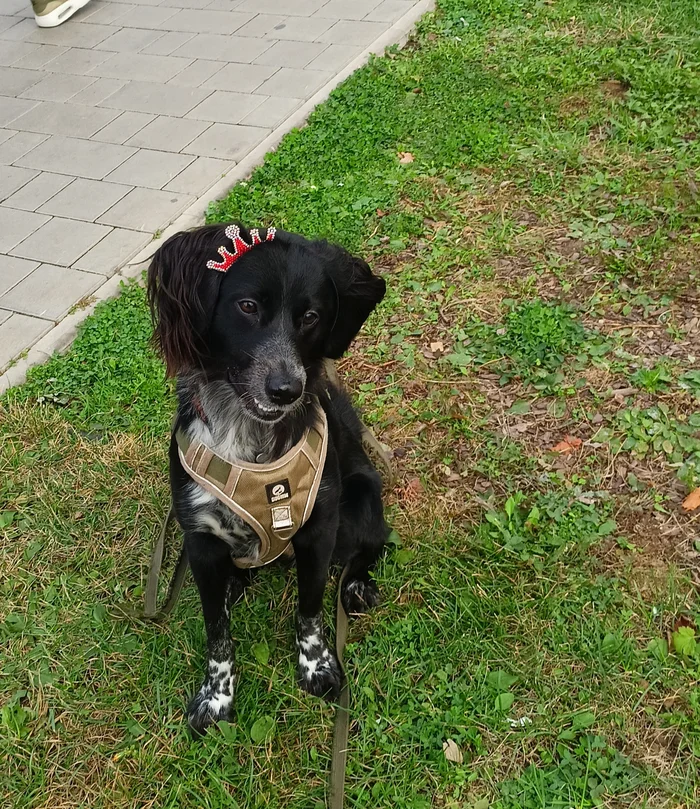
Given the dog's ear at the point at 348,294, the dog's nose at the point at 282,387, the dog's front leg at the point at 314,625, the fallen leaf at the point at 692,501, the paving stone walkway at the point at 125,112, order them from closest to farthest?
the dog's nose at the point at 282,387 < the dog's ear at the point at 348,294 < the dog's front leg at the point at 314,625 < the fallen leaf at the point at 692,501 < the paving stone walkway at the point at 125,112

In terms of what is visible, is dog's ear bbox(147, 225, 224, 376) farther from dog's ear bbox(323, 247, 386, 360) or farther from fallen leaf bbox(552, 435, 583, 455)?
fallen leaf bbox(552, 435, 583, 455)

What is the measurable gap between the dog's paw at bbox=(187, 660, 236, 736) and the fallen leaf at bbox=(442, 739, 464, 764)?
801mm

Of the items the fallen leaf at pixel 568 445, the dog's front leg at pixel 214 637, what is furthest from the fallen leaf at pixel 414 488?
the dog's front leg at pixel 214 637

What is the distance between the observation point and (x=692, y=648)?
8.89 feet

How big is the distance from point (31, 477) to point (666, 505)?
301 cm

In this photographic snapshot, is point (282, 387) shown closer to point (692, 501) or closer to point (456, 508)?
point (456, 508)

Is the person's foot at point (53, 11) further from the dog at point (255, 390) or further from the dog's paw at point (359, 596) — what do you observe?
the dog's paw at point (359, 596)

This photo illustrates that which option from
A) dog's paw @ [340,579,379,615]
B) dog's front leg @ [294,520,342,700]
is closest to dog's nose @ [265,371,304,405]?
dog's front leg @ [294,520,342,700]

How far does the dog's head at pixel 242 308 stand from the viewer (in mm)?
2248

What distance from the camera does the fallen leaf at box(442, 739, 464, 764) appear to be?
2555mm

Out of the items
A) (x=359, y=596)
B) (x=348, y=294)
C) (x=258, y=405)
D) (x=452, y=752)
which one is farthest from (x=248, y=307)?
(x=452, y=752)

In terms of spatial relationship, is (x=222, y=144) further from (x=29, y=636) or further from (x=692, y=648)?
(x=692, y=648)

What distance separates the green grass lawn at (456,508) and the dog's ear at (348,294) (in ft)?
3.45

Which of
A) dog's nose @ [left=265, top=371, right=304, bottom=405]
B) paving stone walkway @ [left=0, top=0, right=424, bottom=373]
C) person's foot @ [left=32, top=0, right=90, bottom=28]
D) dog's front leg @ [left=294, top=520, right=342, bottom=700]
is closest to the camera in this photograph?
dog's nose @ [left=265, top=371, right=304, bottom=405]
